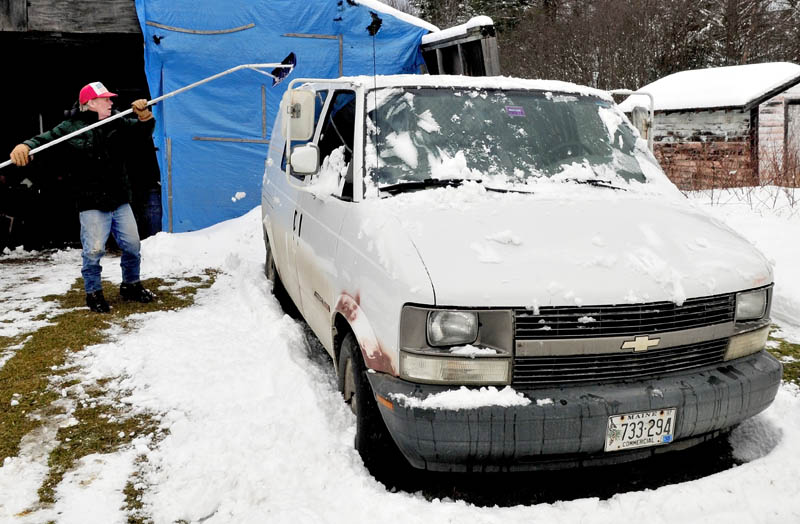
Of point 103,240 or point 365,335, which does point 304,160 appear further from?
point 103,240

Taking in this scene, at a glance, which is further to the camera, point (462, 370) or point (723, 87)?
point (723, 87)

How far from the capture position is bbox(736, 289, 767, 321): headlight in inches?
113

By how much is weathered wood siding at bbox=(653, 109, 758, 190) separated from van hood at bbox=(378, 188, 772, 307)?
1008cm

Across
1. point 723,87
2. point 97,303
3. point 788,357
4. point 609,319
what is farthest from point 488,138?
point 723,87

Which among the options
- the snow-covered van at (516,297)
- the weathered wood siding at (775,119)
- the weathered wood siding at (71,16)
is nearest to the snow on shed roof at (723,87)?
the weathered wood siding at (775,119)

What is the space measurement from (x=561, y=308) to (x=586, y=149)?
1.51 m

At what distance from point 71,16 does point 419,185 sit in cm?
857

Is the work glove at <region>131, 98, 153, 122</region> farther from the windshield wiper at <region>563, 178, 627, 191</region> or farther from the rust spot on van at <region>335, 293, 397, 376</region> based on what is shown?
the windshield wiper at <region>563, 178, 627, 191</region>

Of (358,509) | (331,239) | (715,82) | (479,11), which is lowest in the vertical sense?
(358,509)

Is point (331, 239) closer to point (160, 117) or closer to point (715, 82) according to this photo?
point (160, 117)

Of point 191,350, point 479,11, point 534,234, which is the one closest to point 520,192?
point 534,234

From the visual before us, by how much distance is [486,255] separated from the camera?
2.65 m

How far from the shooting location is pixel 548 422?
2467mm

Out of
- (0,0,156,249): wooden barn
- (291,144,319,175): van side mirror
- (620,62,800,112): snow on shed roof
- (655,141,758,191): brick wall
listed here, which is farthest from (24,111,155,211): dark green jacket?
(620,62,800,112): snow on shed roof
